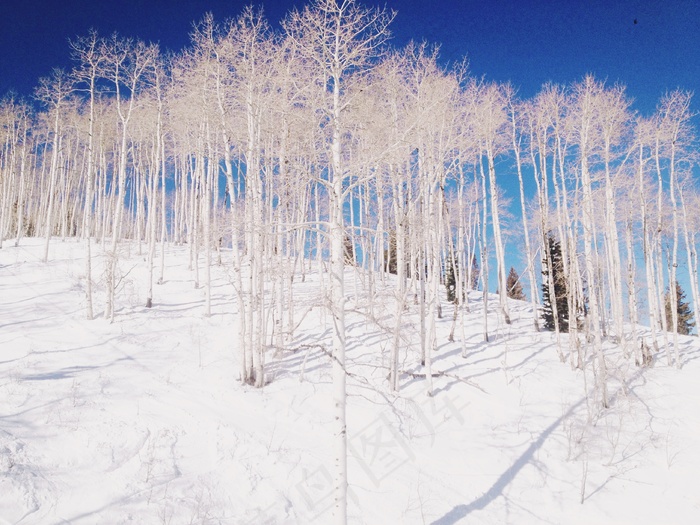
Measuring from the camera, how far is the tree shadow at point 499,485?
285 inches

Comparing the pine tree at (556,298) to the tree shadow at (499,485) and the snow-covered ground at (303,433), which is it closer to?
the snow-covered ground at (303,433)

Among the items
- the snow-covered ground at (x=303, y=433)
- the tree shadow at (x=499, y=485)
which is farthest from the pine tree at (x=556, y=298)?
the tree shadow at (x=499, y=485)

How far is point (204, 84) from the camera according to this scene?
1140 centimetres

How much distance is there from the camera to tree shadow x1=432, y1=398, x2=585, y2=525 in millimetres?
7234

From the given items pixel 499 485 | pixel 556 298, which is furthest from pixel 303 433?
pixel 556 298

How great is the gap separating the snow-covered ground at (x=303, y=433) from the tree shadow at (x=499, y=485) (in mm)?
30

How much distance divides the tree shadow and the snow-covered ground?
0.10 ft

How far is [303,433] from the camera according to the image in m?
8.83

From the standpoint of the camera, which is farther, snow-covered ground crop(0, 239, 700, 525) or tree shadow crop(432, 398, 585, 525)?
tree shadow crop(432, 398, 585, 525)

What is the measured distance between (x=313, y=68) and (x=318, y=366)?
840 cm

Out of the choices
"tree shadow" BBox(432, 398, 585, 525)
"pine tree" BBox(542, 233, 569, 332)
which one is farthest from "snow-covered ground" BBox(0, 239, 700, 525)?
"pine tree" BBox(542, 233, 569, 332)

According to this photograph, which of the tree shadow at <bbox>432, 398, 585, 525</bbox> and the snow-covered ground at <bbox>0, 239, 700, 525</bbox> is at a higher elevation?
the snow-covered ground at <bbox>0, 239, 700, 525</bbox>

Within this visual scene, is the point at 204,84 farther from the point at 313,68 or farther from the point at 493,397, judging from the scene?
the point at 493,397

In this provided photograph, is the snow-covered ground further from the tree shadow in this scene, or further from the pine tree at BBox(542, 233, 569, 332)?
the pine tree at BBox(542, 233, 569, 332)
